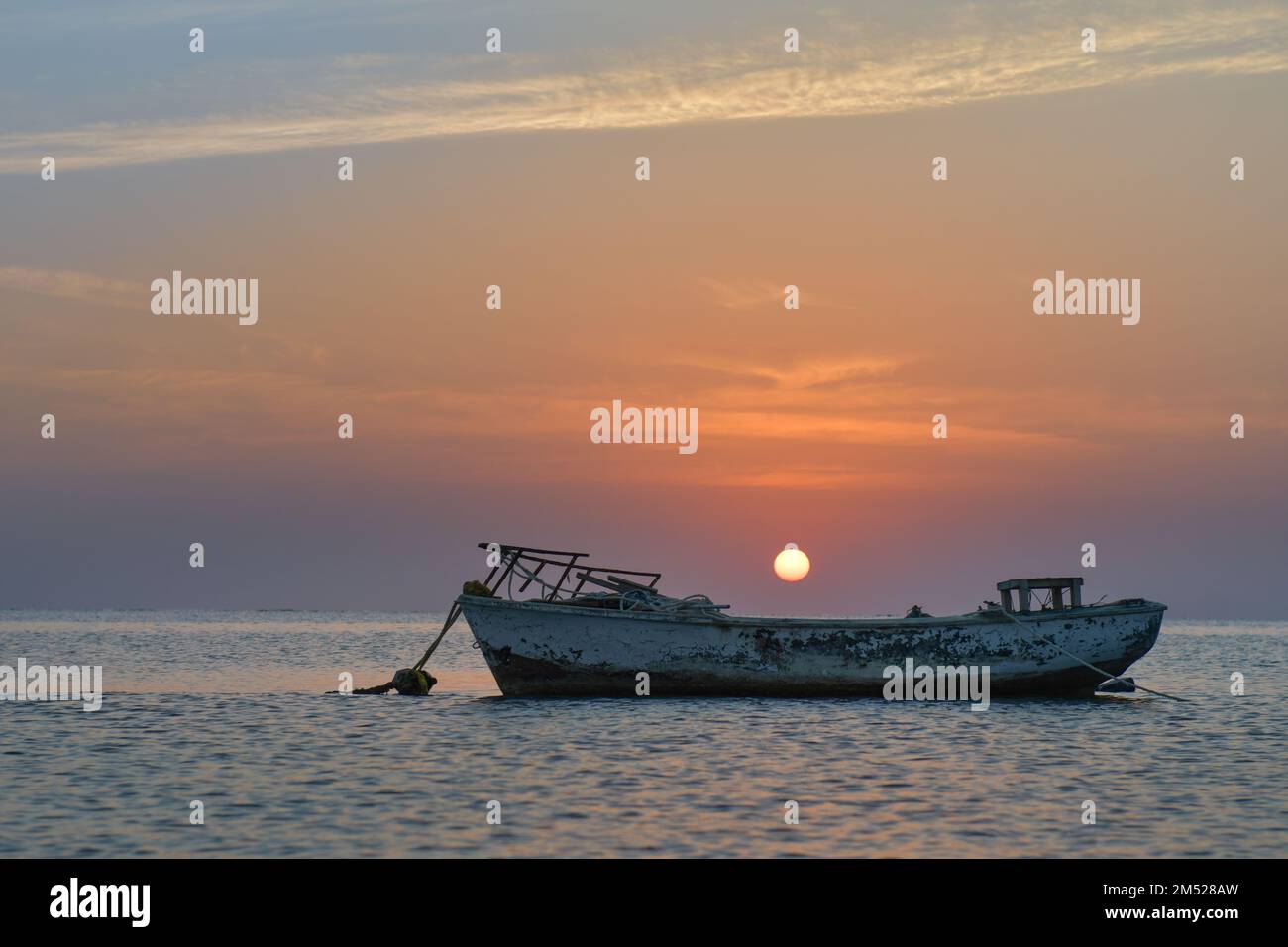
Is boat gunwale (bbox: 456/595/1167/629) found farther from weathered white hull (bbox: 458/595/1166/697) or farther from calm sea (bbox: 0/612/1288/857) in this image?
calm sea (bbox: 0/612/1288/857)

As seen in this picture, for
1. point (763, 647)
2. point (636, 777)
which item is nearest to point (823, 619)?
point (763, 647)

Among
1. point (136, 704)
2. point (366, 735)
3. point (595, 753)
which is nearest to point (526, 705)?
point (366, 735)

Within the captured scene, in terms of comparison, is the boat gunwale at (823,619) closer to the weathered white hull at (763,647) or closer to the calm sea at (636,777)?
the weathered white hull at (763,647)

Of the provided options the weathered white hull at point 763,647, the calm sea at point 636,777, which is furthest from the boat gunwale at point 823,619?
the calm sea at point 636,777

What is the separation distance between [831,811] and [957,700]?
18953 mm

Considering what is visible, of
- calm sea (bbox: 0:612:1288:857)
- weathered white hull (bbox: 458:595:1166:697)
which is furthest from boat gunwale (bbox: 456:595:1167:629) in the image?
calm sea (bbox: 0:612:1288:857)

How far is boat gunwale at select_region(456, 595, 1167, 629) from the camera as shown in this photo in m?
33.0

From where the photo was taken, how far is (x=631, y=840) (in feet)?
54.6

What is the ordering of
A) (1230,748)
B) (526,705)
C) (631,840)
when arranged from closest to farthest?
(631,840)
(1230,748)
(526,705)

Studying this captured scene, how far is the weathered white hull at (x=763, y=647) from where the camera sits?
33.3 m

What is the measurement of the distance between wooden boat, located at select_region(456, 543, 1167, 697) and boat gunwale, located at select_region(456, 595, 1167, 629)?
37 mm
